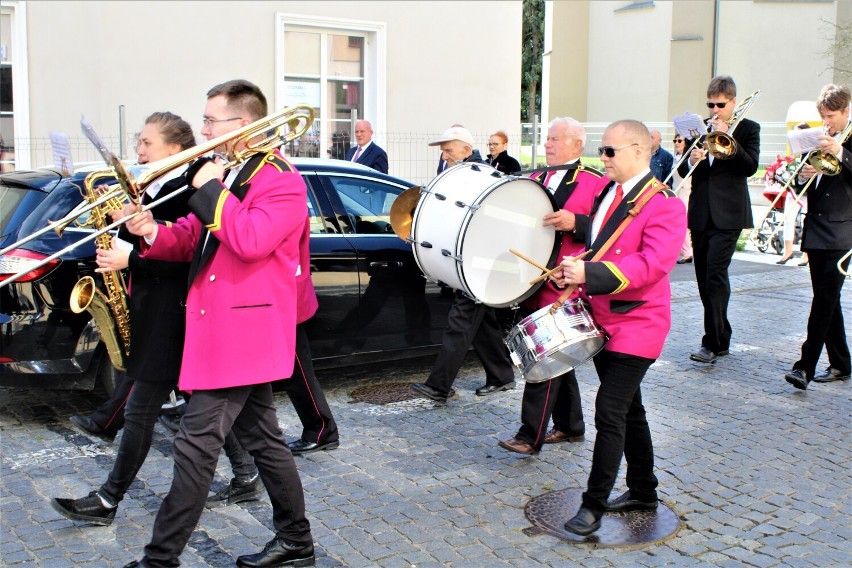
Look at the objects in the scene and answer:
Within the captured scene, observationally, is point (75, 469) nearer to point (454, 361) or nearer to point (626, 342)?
point (454, 361)

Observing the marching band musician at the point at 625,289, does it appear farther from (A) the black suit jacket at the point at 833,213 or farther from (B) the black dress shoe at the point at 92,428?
(A) the black suit jacket at the point at 833,213

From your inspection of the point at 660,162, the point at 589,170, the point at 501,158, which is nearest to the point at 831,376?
the point at 589,170

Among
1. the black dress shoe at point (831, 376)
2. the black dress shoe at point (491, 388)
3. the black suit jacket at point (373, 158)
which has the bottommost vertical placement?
the black dress shoe at point (491, 388)

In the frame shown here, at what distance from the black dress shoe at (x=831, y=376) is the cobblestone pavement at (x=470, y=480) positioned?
0.06 meters

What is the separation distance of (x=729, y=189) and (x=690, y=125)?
71 cm

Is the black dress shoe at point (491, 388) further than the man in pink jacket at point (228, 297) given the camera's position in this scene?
Yes

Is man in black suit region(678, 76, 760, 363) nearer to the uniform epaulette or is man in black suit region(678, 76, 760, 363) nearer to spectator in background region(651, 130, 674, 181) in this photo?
the uniform epaulette

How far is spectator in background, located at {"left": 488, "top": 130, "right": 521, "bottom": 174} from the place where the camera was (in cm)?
1027

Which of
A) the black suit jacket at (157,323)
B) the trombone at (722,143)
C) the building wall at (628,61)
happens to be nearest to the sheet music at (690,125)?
the trombone at (722,143)

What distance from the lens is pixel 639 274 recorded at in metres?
4.20

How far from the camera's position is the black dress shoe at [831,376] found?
7.21 metres

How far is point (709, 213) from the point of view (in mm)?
7531

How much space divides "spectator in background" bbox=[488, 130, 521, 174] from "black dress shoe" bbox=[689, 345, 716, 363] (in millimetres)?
2754

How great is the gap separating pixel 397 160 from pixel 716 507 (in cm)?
1030
